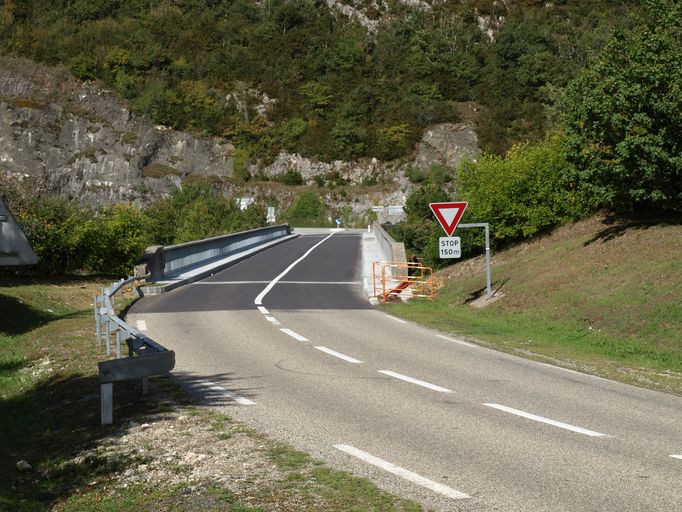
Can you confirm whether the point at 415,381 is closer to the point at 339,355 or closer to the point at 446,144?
the point at 339,355

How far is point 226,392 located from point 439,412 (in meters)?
2.88

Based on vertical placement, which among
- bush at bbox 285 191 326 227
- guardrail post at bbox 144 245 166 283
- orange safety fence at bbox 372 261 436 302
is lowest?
orange safety fence at bbox 372 261 436 302

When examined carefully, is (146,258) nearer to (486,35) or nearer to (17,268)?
(17,268)

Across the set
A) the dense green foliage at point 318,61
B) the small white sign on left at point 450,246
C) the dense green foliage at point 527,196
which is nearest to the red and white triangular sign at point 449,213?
the small white sign on left at point 450,246

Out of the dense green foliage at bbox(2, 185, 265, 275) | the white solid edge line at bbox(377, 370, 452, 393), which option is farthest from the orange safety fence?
the white solid edge line at bbox(377, 370, 452, 393)

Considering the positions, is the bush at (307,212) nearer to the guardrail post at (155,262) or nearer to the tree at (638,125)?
the guardrail post at (155,262)

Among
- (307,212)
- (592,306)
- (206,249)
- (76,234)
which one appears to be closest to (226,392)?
(592,306)

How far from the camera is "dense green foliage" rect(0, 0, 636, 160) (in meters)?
133

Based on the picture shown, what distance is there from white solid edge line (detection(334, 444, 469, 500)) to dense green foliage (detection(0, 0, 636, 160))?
119466 millimetres

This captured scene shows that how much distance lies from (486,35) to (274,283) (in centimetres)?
14952

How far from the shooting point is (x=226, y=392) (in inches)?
414

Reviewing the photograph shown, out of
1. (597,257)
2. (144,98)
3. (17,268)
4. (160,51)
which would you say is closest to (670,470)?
(597,257)

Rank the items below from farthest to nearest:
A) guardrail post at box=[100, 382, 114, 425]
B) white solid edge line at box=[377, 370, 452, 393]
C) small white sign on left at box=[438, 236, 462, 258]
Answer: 1. small white sign on left at box=[438, 236, 462, 258]
2. white solid edge line at box=[377, 370, 452, 393]
3. guardrail post at box=[100, 382, 114, 425]

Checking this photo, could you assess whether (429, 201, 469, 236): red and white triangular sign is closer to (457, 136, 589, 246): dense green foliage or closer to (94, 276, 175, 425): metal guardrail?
(457, 136, 589, 246): dense green foliage
